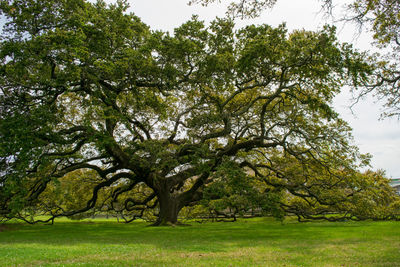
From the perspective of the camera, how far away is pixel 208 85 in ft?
62.1

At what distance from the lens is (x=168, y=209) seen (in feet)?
74.5

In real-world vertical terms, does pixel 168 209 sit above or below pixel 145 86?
below

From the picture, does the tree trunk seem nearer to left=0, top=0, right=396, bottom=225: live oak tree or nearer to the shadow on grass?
left=0, top=0, right=396, bottom=225: live oak tree

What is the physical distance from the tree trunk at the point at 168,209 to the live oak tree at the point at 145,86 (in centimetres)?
8

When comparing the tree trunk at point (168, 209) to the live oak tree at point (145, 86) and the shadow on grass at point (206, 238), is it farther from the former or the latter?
the shadow on grass at point (206, 238)

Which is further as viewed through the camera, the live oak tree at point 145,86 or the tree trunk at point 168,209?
the tree trunk at point 168,209

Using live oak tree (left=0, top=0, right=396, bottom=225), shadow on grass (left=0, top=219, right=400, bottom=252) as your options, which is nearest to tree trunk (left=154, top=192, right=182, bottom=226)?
live oak tree (left=0, top=0, right=396, bottom=225)

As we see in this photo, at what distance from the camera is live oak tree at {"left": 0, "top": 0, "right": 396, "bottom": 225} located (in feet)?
47.6

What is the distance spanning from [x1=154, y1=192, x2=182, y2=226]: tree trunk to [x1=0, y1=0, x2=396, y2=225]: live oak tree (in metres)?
0.08

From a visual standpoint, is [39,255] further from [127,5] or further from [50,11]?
[127,5]

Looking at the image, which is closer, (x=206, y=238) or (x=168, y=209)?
(x=206, y=238)

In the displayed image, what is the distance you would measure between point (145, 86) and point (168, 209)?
9674 millimetres

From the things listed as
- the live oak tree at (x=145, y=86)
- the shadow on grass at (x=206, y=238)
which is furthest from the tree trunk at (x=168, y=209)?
the shadow on grass at (x=206, y=238)

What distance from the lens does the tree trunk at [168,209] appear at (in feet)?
73.9
